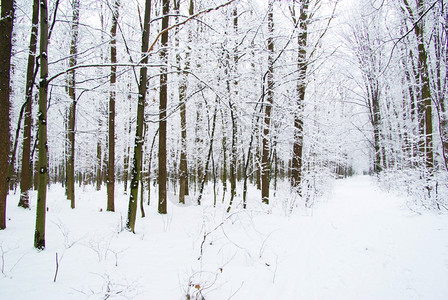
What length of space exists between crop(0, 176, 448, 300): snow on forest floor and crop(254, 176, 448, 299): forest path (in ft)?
0.04

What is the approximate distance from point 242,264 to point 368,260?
204 centimetres

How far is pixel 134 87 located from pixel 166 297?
13364 mm

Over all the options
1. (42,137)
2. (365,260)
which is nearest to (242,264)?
(365,260)

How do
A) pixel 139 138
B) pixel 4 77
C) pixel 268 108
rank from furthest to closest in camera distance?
pixel 268 108 < pixel 139 138 < pixel 4 77

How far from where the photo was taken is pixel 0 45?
4508mm

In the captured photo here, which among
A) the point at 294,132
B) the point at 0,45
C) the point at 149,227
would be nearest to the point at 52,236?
the point at 149,227

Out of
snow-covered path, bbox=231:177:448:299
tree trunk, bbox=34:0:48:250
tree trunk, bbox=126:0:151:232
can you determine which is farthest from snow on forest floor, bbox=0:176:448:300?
tree trunk, bbox=126:0:151:232

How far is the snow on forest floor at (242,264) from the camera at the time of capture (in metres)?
2.70

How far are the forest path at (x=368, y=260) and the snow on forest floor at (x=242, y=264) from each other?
0.04ft

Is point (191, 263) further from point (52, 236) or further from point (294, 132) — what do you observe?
point (294, 132)

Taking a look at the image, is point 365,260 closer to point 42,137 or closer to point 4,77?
point 42,137

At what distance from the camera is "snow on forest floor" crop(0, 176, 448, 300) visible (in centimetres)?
270

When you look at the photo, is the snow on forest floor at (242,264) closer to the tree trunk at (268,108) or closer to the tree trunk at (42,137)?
the tree trunk at (42,137)

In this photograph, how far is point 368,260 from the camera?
11.7ft
